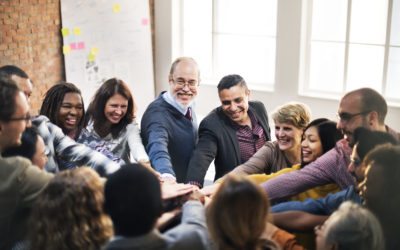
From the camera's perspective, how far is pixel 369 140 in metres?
2.53

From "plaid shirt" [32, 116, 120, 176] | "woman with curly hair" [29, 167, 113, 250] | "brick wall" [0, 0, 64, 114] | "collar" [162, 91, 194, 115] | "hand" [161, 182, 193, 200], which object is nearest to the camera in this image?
"woman with curly hair" [29, 167, 113, 250]

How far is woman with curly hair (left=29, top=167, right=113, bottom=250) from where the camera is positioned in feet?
6.51

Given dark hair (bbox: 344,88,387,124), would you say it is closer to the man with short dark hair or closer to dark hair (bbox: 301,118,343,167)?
dark hair (bbox: 301,118,343,167)

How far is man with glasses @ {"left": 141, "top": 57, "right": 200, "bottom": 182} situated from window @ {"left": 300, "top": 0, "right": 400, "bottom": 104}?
2605 mm

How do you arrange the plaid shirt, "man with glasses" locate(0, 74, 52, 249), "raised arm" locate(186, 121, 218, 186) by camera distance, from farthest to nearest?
"raised arm" locate(186, 121, 218, 186) → the plaid shirt → "man with glasses" locate(0, 74, 52, 249)

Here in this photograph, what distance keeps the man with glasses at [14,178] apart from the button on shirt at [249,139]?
1.63 meters

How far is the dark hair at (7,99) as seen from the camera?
2.24 m

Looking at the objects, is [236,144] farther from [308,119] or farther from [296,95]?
[296,95]

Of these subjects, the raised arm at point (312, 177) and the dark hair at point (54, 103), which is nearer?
the raised arm at point (312, 177)

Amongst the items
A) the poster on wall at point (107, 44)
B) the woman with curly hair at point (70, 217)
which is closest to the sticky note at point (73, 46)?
the poster on wall at point (107, 44)

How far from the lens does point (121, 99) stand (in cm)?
352

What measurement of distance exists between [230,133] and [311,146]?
743mm

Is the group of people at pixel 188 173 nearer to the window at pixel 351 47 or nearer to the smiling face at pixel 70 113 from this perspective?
the smiling face at pixel 70 113

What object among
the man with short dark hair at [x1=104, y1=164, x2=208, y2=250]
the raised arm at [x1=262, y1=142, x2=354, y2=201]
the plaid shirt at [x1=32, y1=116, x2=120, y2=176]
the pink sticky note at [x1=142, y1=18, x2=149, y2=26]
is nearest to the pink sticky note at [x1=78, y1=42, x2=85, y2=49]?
the pink sticky note at [x1=142, y1=18, x2=149, y2=26]
